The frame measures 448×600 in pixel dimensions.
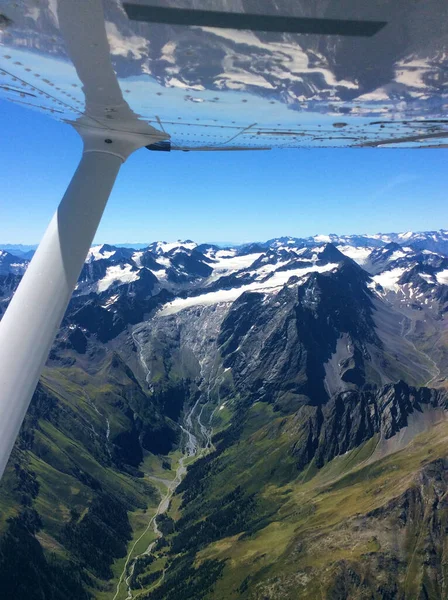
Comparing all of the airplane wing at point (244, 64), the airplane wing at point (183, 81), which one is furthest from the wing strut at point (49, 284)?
the airplane wing at point (244, 64)

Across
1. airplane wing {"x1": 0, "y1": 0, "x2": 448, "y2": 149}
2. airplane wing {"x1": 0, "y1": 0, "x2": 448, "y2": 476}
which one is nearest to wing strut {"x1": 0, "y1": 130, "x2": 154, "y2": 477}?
airplane wing {"x1": 0, "y1": 0, "x2": 448, "y2": 476}

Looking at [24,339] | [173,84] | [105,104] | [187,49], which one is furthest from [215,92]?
[24,339]

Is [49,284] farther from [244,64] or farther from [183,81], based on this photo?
[244,64]

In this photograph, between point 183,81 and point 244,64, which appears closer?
point 244,64

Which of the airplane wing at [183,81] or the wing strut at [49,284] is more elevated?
the airplane wing at [183,81]

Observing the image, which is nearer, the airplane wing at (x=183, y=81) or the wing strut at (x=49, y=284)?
the airplane wing at (x=183, y=81)

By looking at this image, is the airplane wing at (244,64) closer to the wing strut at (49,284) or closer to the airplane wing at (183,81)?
the airplane wing at (183,81)

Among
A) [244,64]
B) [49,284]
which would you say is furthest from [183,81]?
[49,284]

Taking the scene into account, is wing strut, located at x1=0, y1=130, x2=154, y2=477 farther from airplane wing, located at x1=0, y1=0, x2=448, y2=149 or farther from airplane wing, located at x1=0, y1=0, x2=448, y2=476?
airplane wing, located at x1=0, y1=0, x2=448, y2=149

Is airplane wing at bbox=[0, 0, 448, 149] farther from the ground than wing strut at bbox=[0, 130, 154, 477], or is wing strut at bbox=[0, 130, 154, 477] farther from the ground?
airplane wing at bbox=[0, 0, 448, 149]

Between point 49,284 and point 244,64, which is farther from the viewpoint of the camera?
point 49,284

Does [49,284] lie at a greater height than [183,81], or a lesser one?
lesser

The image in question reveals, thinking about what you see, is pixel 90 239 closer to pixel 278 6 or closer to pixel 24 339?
pixel 24 339
